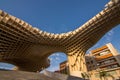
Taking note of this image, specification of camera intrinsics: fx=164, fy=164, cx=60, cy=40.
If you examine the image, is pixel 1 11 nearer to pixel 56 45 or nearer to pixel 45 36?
pixel 45 36

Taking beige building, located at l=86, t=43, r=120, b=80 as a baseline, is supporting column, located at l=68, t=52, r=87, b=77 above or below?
below

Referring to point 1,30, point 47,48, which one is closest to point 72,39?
point 47,48

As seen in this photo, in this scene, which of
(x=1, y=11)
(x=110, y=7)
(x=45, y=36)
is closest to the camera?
(x=1, y=11)

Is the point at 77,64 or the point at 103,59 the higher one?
the point at 103,59

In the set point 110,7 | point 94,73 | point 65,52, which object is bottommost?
point 94,73

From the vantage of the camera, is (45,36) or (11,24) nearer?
(11,24)

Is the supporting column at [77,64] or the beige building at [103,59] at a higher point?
the beige building at [103,59]

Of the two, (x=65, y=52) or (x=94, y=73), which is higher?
(x=65, y=52)

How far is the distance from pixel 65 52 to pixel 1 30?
15442 mm

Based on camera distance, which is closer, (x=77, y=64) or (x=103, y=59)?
(x=77, y=64)

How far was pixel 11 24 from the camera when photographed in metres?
25.5

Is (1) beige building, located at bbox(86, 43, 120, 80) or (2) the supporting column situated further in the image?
(1) beige building, located at bbox(86, 43, 120, 80)

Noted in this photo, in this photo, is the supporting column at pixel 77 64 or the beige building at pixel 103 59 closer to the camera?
the supporting column at pixel 77 64

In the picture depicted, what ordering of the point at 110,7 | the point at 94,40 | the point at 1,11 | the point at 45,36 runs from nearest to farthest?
the point at 1,11, the point at 110,7, the point at 45,36, the point at 94,40
